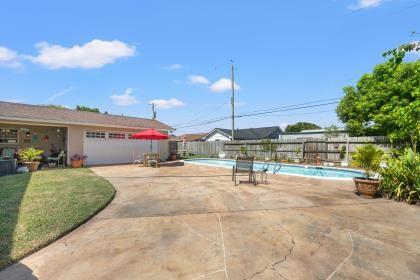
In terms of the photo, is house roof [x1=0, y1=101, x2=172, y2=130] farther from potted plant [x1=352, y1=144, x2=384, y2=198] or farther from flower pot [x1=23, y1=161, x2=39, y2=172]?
potted plant [x1=352, y1=144, x2=384, y2=198]

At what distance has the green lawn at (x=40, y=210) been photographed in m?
4.08

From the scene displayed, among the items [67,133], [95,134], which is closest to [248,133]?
[95,134]

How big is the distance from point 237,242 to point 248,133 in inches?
1556

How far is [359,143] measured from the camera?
16.6 meters

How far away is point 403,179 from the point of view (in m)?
7.48

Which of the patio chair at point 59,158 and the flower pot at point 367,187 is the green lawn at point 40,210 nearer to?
the patio chair at point 59,158

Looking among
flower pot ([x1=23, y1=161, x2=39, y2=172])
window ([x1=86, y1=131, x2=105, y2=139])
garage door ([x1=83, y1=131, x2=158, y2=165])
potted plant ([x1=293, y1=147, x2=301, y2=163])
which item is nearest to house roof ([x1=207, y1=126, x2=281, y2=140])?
potted plant ([x1=293, y1=147, x2=301, y2=163])

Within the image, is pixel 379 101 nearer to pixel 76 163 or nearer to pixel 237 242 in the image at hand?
pixel 237 242

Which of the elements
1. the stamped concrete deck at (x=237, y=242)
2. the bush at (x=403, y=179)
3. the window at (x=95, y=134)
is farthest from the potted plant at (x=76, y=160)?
the bush at (x=403, y=179)

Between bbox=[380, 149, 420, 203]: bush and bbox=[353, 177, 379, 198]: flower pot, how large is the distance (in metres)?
0.46

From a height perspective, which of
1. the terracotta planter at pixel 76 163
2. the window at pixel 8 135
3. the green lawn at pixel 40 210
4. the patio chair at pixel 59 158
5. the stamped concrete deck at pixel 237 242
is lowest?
the stamped concrete deck at pixel 237 242

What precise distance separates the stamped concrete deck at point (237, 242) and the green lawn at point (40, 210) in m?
0.24

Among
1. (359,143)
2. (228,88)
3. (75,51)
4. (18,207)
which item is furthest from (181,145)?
(18,207)

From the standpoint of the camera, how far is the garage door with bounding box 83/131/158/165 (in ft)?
55.8
